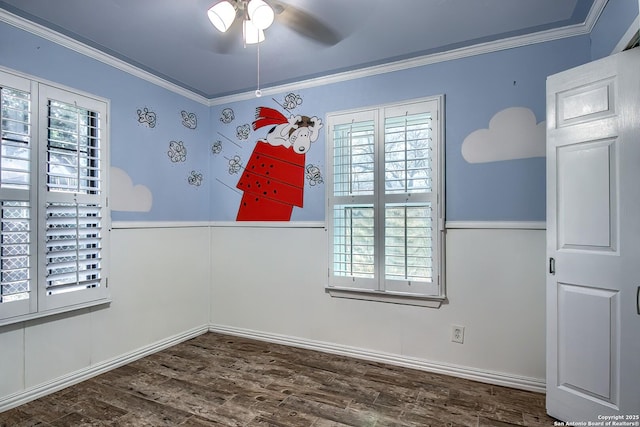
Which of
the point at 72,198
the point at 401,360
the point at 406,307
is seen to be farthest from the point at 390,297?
the point at 72,198

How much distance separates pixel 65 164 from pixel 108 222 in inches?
20.9

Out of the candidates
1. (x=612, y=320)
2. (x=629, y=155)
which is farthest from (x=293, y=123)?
(x=612, y=320)

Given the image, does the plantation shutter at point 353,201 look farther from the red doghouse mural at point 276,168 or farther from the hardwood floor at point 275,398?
the hardwood floor at point 275,398

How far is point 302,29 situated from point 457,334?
2.56m

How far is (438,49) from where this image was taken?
107 inches

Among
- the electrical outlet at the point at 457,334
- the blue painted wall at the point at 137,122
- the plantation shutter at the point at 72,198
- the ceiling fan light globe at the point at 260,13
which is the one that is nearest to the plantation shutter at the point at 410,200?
the electrical outlet at the point at 457,334

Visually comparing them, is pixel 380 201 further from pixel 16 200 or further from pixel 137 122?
pixel 16 200

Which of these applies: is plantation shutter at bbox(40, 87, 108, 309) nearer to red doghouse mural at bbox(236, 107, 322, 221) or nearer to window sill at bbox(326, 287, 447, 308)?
red doghouse mural at bbox(236, 107, 322, 221)

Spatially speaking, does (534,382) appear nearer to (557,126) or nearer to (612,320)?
(612,320)

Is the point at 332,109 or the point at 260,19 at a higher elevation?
the point at 260,19

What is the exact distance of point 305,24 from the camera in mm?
2344

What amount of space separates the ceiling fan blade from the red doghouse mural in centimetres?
83

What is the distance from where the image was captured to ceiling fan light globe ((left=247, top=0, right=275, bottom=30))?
6.23ft

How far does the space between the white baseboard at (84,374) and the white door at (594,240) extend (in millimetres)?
3088
